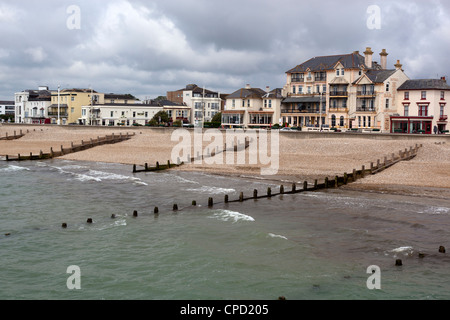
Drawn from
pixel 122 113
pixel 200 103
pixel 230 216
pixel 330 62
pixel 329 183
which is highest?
pixel 330 62

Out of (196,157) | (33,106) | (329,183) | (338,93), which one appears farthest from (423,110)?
(33,106)

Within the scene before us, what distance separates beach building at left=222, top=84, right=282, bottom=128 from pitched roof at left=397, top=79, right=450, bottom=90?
89.4ft

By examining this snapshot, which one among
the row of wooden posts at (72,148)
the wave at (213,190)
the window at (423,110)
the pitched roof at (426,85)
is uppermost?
the pitched roof at (426,85)

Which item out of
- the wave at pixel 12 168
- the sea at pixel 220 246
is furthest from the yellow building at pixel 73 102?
the sea at pixel 220 246

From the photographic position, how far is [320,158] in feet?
181

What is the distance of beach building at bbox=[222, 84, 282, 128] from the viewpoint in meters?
102

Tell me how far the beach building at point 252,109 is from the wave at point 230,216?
231ft

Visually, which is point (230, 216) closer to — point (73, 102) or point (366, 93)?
point (366, 93)

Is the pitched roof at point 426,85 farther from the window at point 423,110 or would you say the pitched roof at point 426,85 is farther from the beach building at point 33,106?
the beach building at point 33,106

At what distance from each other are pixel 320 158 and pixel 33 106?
127761 mm

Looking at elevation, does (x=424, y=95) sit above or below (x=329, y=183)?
above

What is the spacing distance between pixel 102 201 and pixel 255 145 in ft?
113

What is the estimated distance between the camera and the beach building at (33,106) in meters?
152

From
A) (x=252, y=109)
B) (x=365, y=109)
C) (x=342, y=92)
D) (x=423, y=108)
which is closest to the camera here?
(x=423, y=108)
